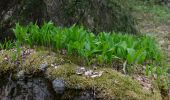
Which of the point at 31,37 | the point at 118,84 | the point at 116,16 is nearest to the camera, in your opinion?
the point at 118,84

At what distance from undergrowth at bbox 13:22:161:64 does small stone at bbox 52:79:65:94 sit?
0.37 m

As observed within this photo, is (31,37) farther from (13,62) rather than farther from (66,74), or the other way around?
(66,74)

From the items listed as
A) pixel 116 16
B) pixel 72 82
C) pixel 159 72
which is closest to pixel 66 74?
pixel 72 82

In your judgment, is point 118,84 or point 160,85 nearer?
point 118,84

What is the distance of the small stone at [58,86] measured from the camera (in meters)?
3.76

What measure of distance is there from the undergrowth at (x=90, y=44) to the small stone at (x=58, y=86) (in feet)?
1.23

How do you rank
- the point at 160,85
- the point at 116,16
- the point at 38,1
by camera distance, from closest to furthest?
the point at 160,85 < the point at 38,1 < the point at 116,16

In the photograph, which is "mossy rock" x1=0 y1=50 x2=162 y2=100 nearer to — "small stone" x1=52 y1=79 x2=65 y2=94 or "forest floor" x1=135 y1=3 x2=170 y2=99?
"small stone" x1=52 y1=79 x2=65 y2=94

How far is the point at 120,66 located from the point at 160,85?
0.47 metres

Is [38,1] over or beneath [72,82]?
over

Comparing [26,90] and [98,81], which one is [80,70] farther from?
[26,90]

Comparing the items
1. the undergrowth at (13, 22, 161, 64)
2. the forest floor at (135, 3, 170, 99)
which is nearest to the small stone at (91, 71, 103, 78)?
the undergrowth at (13, 22, 161, 64)

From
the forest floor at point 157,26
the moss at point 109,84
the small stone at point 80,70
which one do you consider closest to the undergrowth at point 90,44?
the small stone at point 80,70

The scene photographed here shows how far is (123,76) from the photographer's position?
3.78m
